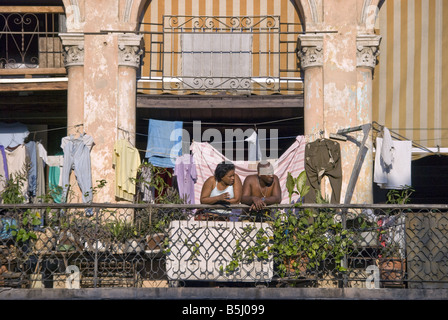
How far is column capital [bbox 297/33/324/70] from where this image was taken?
17797 millimetres

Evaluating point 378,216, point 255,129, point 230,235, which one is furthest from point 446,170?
point 230,235

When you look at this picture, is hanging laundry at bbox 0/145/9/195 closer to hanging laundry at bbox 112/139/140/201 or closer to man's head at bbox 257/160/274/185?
hanging laundry at bbox 112/139/140/201

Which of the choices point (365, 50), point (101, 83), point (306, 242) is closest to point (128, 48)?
point (101, 83)

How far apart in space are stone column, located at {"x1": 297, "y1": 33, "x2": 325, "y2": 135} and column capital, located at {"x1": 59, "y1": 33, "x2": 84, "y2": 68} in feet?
13.0

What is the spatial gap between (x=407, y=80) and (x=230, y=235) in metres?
5.69

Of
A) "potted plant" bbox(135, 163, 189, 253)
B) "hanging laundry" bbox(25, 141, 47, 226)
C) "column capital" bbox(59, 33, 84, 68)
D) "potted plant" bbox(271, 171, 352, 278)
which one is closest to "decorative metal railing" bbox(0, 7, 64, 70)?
"column capital" bbox(59, 33, 84, 68)

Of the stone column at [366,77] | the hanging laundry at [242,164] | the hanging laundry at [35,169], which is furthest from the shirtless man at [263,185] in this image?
the hanging laundry at [35,169]

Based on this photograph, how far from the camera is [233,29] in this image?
60.5 feet

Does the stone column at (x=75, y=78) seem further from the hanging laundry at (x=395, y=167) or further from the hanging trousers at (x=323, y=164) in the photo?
the hanging laundry at (x=395, y=167)

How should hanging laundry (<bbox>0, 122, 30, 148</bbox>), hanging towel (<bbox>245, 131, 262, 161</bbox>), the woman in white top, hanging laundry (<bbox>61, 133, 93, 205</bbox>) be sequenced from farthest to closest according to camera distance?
hanging laundry (<bbox>0, 122, 30, 148</bbox>) → hanging towel (<bbox>245, 131, 262, 161</bbox>) → hanging laundry (<bbox>61, 133, 93, 205</bbox>) → the woman in white top

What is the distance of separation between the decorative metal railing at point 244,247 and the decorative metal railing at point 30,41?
5229mm

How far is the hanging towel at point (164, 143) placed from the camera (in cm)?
1775
